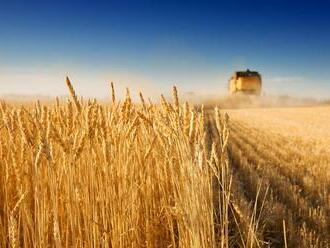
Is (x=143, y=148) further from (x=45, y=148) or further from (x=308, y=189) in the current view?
(x=308, y=189)

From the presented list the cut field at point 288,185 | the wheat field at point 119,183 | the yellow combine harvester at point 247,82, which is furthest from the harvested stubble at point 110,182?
the yellow combine harvester at point 247,82

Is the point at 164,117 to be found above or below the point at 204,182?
above

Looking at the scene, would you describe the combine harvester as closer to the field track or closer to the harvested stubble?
the field track

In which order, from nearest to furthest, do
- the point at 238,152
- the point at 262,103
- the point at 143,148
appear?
the point at 143,148
the point at 238,152
the point at 262,103

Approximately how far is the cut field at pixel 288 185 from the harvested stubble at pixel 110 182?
0.39 m

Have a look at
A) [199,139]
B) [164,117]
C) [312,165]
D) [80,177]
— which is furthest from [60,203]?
[312,165]

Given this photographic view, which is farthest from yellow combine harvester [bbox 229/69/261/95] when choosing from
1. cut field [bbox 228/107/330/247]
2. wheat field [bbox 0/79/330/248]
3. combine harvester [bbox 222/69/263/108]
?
wheat field [bbox 0/79/330/248]

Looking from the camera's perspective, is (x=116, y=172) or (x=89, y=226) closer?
(x=89, y=226)

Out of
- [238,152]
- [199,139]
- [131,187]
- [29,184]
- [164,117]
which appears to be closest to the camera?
[199,139]

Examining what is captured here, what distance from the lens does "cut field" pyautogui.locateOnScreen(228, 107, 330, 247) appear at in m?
4.02

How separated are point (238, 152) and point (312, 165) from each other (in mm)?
1728

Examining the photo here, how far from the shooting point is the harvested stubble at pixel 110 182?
231cm

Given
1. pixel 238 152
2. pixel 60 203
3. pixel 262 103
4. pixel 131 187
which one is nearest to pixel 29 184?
pixel 60 203

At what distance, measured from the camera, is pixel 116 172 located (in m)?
2.91
